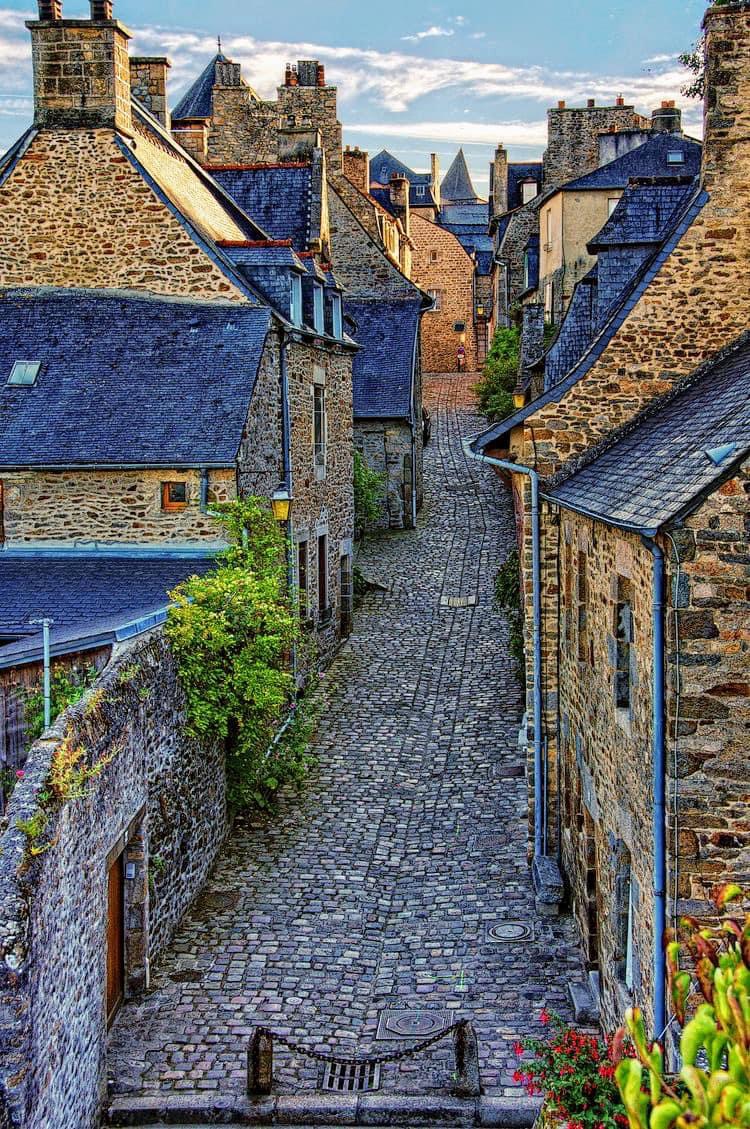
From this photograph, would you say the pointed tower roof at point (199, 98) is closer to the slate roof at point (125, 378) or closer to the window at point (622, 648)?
the slate roof at point (125, 378)

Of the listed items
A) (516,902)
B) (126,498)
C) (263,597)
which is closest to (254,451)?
(126,498)

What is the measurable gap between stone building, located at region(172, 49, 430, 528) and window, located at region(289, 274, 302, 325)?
7596mm

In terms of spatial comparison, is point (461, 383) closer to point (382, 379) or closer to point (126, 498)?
point (382, 379)

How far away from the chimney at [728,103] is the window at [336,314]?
1099cm

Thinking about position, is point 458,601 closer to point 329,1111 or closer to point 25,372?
point 25,372

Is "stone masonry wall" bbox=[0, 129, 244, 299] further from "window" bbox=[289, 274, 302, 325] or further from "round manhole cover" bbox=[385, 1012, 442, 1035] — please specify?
"round manhole cover" bbox=[385, 1012, 442, 1035]

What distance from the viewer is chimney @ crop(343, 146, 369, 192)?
127 feet

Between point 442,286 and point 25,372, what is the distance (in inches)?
1772

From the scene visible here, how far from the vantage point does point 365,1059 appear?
9.57 m

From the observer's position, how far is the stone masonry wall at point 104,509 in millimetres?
15570

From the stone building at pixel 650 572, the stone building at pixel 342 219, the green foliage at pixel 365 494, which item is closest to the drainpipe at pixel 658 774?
the stone building at pixel 650 572

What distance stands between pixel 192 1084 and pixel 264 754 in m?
5.98

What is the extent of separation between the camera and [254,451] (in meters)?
16.5

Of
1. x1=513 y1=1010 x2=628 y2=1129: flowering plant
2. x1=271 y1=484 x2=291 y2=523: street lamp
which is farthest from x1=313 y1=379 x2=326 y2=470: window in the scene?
x1=513 y1=1010 x2=628 y2=1129: flowering plant
